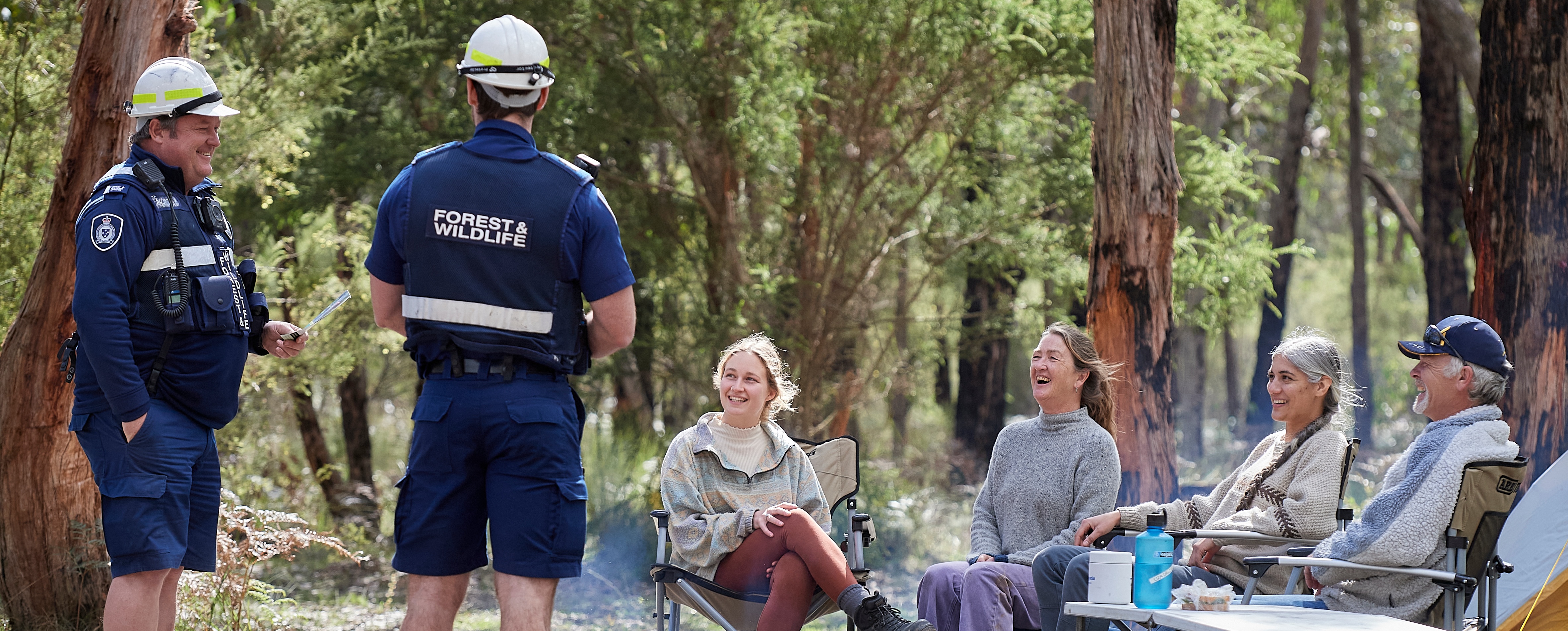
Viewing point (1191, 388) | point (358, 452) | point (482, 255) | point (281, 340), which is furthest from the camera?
point (1191, 388)

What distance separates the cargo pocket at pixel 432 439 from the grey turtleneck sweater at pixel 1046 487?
186cm

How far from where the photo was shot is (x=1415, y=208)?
25.1m

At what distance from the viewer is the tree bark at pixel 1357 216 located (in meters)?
15.8

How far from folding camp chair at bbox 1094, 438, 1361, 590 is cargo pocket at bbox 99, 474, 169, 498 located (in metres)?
2.61

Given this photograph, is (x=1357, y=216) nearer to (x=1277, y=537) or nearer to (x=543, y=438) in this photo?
(x=1277, y=537)

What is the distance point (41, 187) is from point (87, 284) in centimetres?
318

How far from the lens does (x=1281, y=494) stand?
3680 millimetres

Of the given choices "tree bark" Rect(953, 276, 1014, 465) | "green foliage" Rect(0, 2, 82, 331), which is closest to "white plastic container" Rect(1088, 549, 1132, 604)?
"green foliage" Rect(0, 2, 82, 331)

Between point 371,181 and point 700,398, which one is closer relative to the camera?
point 371,181

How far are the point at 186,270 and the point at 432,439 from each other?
959 millimetres

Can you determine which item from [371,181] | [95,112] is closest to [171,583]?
[95,112]

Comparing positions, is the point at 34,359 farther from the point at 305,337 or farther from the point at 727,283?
the point at 727,283

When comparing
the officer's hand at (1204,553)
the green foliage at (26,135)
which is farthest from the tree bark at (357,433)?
the officer's hand at (1204,553)

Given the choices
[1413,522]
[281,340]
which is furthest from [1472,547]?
[281,340]
